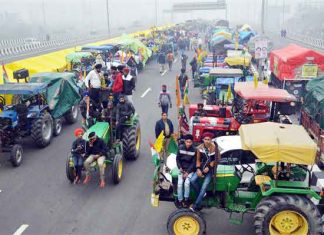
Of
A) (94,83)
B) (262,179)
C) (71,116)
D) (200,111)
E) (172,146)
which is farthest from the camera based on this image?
(71,116)

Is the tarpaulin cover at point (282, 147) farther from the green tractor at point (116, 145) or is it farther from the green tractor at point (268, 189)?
the green tractor at point (116, 145)

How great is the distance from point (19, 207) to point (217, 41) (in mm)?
26828

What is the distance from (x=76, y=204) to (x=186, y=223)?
3058mm

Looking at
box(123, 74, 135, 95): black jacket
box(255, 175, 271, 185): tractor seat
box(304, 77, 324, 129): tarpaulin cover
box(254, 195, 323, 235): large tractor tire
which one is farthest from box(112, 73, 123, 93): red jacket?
box(254, 195, 323, 235): large tractor tire

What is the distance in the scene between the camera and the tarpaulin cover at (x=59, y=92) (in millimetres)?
14242

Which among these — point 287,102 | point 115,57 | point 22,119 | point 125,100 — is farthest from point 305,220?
point 115,57

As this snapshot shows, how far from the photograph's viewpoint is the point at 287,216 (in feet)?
24.4

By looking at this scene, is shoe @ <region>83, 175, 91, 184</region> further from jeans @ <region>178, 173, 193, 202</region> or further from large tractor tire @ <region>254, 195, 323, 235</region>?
large tractor tire @ <region>254, 195, 323, 235</region>

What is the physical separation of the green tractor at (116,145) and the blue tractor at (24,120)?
236 centimetres

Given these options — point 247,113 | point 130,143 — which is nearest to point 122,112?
point 130,143

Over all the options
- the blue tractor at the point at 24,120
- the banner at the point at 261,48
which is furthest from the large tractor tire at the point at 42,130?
the banner at the point at 261,48

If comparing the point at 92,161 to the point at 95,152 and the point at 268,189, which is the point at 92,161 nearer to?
the point at 95,152

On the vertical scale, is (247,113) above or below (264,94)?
below

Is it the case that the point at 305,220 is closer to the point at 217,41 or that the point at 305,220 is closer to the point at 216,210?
the point at 216,210
